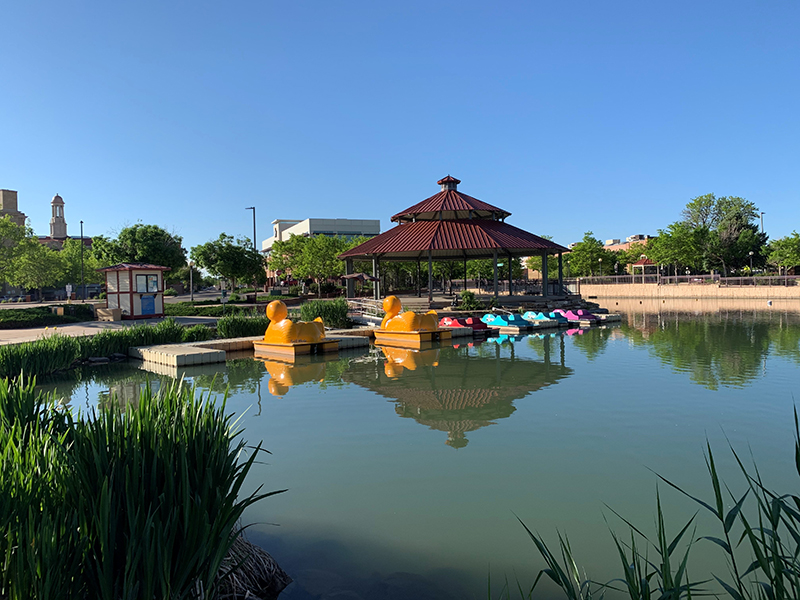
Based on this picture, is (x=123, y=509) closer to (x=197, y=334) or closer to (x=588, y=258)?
(x=197, y=334)

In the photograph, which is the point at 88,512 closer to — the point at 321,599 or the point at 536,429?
the point at 321,599

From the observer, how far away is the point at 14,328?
69.4 feet

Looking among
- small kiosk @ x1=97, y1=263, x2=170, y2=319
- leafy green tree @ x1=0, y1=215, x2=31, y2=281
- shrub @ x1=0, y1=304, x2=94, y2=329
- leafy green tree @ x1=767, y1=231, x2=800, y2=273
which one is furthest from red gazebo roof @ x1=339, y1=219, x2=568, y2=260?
leafy green tree @ x1=767, y1=231, x2=800, y2=273

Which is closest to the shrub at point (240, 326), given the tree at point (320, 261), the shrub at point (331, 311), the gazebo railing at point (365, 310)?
the shrub at point (331, 311)

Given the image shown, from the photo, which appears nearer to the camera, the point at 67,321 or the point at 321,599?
the point at 321,599

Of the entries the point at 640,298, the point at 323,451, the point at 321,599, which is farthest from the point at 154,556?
the point at 640,298

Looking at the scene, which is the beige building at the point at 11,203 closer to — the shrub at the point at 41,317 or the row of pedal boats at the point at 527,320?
the shrub at the point at 41,317

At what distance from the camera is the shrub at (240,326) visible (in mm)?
Result: 17812

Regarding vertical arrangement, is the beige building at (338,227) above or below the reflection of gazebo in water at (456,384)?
above

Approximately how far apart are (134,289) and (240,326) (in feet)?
25.6

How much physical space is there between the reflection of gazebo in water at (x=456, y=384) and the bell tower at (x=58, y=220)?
308ft

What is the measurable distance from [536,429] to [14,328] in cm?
2100

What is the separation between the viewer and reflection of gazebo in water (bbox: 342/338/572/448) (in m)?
8.35

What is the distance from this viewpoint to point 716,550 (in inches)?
169
